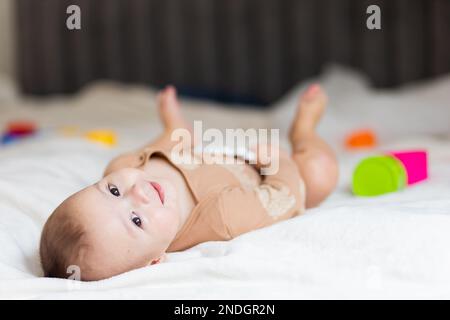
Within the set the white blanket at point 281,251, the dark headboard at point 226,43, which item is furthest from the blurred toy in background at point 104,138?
the dark headboard at point 226,43

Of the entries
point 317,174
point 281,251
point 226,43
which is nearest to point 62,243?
point 281,251

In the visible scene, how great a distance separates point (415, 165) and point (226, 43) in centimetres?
157

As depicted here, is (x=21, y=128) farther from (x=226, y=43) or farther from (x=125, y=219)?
(x=125, y=219)

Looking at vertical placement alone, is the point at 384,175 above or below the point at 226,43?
below

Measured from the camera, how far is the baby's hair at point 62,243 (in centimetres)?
86

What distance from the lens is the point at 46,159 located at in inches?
51.7

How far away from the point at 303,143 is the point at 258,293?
585mm

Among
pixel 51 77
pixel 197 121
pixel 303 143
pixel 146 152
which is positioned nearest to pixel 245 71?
pixel 197 121

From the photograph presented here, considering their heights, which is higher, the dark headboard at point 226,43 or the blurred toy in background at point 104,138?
the dark headboard at point 226,43

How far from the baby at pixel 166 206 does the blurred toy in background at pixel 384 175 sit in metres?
0.05

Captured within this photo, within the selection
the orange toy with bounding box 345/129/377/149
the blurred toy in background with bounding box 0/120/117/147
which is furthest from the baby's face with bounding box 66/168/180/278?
the orange toy with bounding box 345/129/377/149

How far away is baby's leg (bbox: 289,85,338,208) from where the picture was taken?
1223 mm

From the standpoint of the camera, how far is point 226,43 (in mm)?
2760

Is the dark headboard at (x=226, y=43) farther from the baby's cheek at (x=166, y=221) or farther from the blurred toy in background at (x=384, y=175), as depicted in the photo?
the baby's cheek at (x=166, y=221)
